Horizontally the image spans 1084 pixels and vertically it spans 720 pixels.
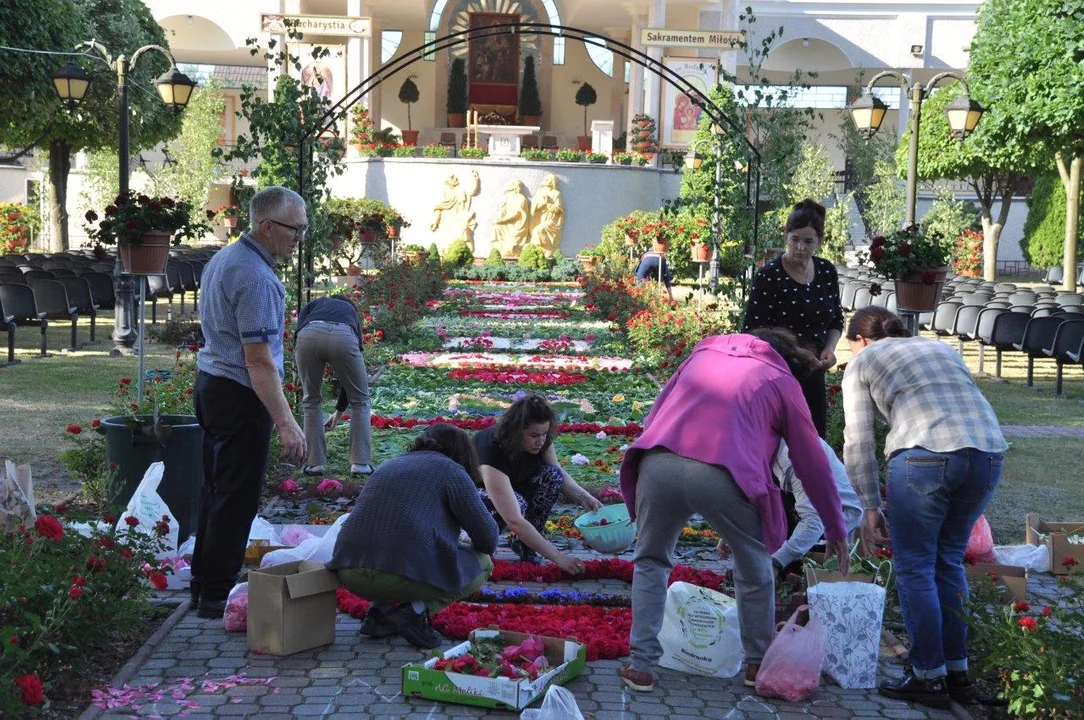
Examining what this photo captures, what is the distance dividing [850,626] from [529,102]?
40314 mm

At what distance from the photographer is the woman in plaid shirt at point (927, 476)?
4254 millimetres

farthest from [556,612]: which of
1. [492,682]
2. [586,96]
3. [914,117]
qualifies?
[586,96]

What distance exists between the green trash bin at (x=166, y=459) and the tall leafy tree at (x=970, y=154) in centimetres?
1154

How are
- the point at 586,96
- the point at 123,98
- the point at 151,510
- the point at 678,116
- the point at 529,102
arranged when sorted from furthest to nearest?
1. the point at 529,102
2. the point at 586,96
3. the point at 678,116
4. the point at 123,98
5. the point at 151,510

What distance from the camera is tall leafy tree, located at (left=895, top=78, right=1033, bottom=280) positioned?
62.0ft

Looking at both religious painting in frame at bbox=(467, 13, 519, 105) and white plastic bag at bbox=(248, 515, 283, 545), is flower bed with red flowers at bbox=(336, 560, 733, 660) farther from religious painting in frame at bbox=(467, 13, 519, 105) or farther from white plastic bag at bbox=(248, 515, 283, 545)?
religious painting in frame at bbox=(467, 13, 519, 105)

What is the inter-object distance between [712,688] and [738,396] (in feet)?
3.64

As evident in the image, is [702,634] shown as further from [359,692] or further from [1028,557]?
[1028,557]

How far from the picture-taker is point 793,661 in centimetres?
433

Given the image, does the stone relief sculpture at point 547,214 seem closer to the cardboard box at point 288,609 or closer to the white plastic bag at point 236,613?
the white plastic bag at point 236,613

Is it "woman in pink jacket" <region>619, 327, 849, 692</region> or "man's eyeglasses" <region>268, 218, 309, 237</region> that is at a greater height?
"man's eyeglasses" <region>268, 218, 309, 237</region>

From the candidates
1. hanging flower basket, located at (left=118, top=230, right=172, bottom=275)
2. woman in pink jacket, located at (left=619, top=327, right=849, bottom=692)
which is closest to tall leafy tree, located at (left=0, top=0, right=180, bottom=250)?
hanging flower basket, located at (left=118, top=230, right=172, bottom=275)

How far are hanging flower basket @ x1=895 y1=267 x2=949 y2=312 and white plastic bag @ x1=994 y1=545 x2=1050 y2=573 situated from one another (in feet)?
11.2

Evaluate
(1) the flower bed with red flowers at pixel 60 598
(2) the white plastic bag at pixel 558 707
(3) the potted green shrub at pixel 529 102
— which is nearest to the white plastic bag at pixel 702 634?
(2) the white plastic bag at pixel 558 707
